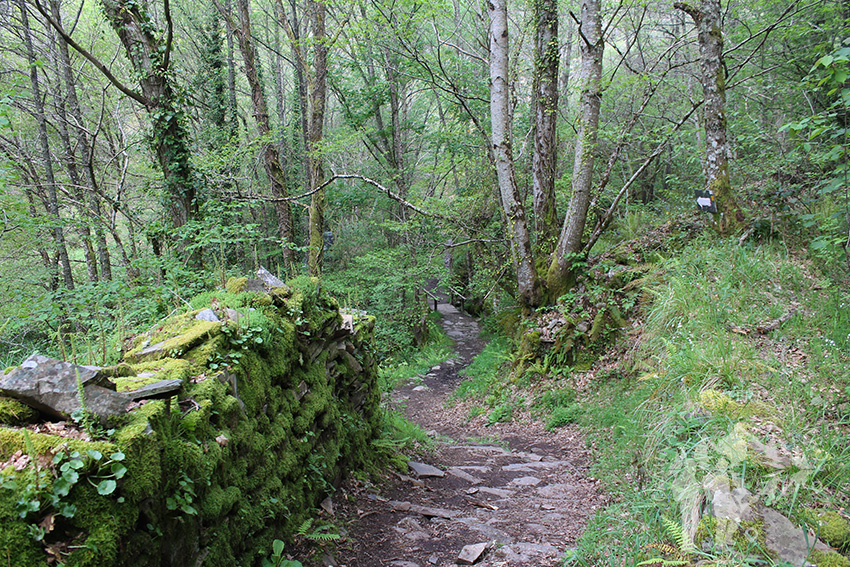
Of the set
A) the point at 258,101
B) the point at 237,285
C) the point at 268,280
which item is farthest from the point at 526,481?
the point at 258,101

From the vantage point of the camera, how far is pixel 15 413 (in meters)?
1.78

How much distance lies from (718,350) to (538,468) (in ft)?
8.12

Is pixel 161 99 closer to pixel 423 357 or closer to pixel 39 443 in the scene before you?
pixel 39 443

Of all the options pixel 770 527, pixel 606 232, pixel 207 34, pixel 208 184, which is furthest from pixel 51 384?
Answer: pixel 207 34

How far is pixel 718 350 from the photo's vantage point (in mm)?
3875

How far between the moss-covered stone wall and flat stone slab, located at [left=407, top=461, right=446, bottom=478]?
0.67 metres

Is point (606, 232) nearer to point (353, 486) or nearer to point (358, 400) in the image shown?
point (358, 400)

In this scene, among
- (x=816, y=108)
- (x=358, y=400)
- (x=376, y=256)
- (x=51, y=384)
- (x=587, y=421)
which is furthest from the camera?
(x=376, y=256)

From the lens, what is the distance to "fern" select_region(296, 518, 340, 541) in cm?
303

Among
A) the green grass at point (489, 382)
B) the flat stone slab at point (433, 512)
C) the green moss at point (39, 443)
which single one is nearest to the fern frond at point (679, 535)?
the flat stone slab at point (433, 512)

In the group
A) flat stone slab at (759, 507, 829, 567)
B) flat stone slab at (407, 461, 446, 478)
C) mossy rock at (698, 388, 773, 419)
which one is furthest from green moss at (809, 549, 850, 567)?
flat stone slab at (407, 461, 446, 478)

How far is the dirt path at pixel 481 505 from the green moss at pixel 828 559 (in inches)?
59.7

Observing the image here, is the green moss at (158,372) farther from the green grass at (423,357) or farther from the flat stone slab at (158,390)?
the green grass at (423,357)

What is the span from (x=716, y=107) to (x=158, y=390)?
756 centimetres
